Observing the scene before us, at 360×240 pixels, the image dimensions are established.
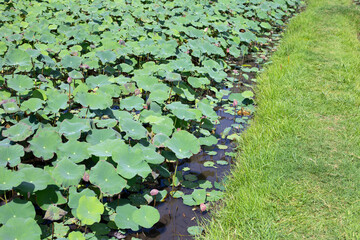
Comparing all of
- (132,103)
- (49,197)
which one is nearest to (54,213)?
(49,197)

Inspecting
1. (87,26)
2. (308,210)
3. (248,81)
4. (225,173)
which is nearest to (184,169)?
(225,173)

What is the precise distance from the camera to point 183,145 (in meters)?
2.55

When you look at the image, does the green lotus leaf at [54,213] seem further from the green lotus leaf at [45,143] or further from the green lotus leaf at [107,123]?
the green lotus leaf at [107,123]

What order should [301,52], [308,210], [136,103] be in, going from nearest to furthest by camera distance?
[308,210]
[136,103]
[301,52]

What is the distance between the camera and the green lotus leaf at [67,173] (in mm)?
2066

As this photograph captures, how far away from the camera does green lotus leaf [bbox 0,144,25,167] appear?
2.11 meters

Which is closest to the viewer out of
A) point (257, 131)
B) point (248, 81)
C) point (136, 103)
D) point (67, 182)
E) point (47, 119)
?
point (67, 182)

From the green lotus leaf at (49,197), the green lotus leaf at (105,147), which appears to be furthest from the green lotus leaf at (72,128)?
the green lotus leaf at (49,197)

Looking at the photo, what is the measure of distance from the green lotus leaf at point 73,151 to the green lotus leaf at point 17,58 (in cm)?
124

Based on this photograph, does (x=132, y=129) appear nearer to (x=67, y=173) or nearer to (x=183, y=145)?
(x=183, y=145)

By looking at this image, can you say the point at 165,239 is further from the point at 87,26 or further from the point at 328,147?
the point at 87,26

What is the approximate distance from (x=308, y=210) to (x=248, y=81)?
8.11 feet

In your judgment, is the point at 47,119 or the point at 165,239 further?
the point at 47,119

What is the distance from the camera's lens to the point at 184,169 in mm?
2801
